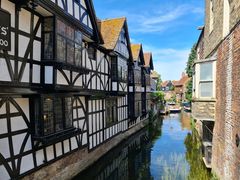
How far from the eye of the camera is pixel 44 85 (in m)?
9.30

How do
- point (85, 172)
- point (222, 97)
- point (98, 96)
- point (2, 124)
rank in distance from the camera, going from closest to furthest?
point (2, 124) < point (222, 97) < point (85, 172) < point (98, 96)

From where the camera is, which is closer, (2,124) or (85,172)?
(2,124)

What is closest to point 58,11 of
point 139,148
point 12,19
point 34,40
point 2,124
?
point 34,40

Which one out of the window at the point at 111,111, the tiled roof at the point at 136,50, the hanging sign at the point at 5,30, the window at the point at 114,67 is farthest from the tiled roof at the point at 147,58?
the hanging sign at the point at 5,30

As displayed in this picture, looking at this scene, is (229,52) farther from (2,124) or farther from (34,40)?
(2,124)

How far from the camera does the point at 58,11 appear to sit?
9.88m

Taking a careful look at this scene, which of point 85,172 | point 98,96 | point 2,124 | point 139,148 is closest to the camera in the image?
point 2,124

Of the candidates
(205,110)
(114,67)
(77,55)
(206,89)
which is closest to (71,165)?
(77,55)

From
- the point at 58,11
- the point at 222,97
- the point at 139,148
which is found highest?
the point at 58,11

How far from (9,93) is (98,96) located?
798 centimetres

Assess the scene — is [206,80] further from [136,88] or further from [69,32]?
[136,88]

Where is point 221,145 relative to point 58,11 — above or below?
below

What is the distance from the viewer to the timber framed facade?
7918 mm

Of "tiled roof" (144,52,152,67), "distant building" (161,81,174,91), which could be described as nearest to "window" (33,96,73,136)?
"tiled roof" (144,52,152,67)
